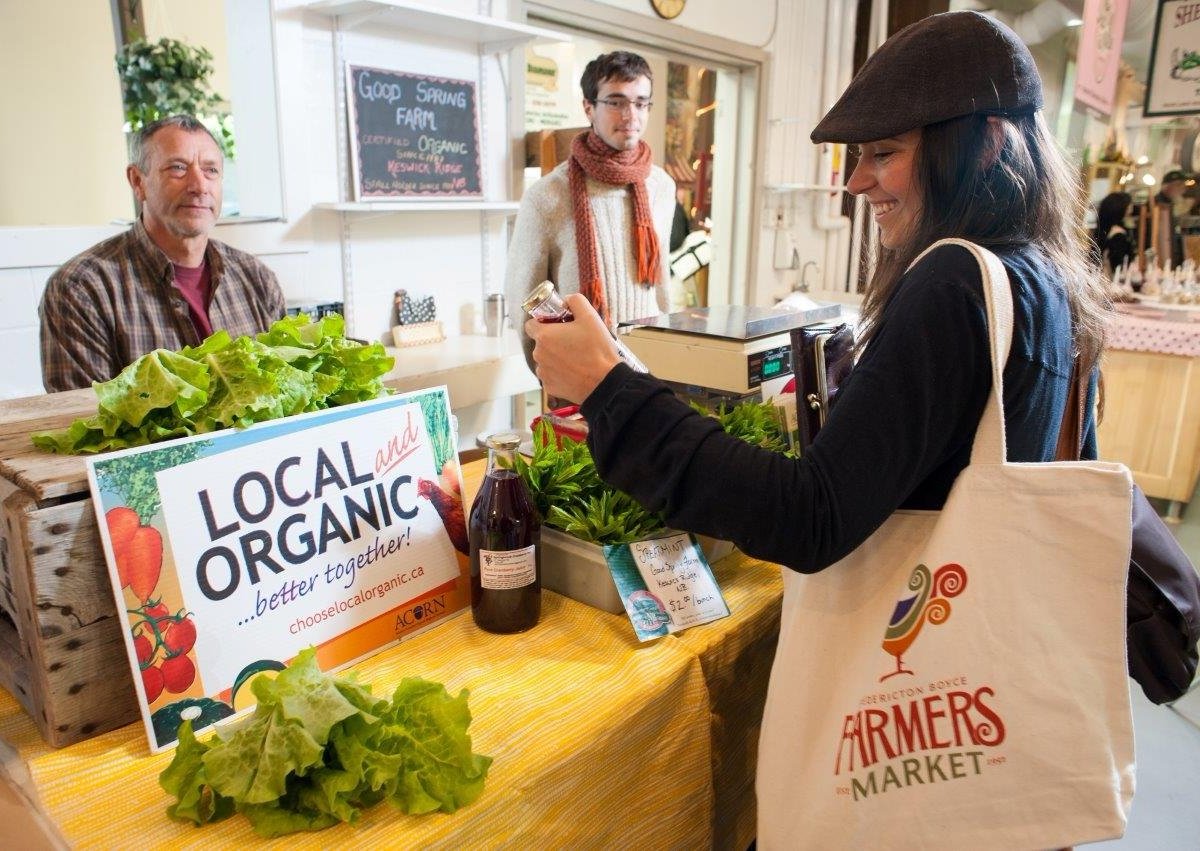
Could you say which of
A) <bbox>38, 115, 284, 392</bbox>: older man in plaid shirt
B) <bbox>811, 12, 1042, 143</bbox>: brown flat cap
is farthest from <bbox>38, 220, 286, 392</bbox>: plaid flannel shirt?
<bbox>811, 12, 1042, 143</bbox>: brown flat cap

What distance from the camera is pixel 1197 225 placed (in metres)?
6.21

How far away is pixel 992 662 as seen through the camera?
0.89 metres

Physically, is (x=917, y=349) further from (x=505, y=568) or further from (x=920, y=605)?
(x=505, y=568)

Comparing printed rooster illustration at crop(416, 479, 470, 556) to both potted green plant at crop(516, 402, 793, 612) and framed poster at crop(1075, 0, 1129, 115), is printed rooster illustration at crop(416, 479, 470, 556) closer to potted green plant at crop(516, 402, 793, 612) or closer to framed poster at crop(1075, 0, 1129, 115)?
potted green plant at crop(516, 402, 793, 612)

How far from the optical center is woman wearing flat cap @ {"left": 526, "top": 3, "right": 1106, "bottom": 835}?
84 centimetres

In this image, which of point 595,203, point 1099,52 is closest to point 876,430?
point 595,203

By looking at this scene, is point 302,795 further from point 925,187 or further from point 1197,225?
point 1197,225

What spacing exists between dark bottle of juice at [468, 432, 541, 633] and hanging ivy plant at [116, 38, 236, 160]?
2294 millimetres

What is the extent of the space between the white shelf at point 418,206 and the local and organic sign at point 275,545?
2031mm

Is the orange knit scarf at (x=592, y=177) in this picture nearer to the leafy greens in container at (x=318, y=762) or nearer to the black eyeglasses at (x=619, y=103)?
the black eyeglasses at (x=619, y=103)

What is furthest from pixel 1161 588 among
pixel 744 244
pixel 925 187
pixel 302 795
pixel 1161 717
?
pixel 744 244

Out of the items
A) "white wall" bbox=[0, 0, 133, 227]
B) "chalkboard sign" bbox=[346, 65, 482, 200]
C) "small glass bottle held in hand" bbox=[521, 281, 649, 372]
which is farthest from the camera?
"white wall" bbox=[0, 0, 133, 227]

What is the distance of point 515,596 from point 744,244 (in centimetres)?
426

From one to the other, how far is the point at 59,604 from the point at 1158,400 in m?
4.83
